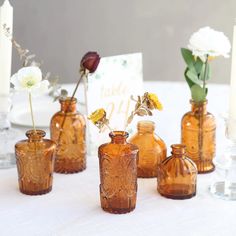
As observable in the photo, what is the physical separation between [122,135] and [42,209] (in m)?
0.19

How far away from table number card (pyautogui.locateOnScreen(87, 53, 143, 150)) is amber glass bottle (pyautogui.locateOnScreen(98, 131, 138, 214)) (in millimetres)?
298

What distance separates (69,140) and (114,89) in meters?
0.18

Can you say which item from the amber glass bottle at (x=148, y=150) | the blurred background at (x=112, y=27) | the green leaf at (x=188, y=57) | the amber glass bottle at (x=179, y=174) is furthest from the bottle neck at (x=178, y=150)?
the blurred background at (x=112, y=27)

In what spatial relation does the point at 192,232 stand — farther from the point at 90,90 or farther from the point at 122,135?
the point at 90,90

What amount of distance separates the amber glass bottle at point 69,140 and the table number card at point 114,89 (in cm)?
8

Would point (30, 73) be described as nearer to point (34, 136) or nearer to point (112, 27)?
point (34, 136)

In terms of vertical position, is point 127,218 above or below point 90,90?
below

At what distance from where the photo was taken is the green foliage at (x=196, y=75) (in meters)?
1.30

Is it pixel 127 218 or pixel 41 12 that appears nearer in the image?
pixel 127 218

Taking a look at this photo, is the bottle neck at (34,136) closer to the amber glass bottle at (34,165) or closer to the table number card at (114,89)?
the amber glass bottle at (34,165)

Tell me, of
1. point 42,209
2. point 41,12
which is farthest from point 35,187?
point 41,12

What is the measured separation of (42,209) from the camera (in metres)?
1.11

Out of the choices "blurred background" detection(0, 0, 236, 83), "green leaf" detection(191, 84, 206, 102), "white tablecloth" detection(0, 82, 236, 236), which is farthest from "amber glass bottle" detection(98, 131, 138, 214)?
"blurred background" detection(0, 0, 236, 83)

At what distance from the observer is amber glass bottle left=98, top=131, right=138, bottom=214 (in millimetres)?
1097
